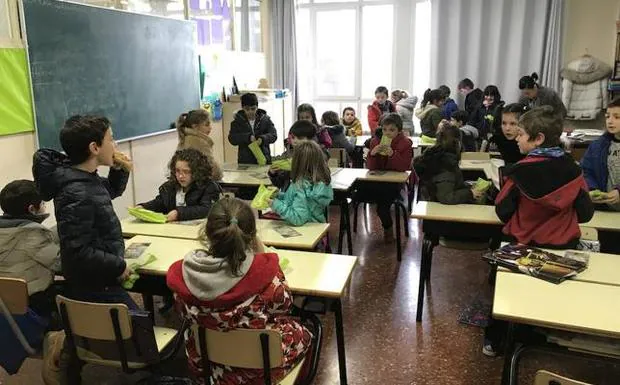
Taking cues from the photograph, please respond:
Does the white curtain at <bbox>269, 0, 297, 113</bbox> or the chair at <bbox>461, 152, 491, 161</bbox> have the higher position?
the white curtain at <bbox>269, 0, 297, 113</bbox>

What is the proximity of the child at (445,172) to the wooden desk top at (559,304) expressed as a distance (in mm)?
1197

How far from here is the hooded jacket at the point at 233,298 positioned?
1704mm

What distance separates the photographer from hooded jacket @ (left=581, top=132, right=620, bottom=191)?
3158 mm

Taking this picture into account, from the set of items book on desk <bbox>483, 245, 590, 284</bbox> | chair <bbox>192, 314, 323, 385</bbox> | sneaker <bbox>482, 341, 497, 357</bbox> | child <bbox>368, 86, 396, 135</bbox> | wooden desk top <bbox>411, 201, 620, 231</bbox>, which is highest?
child <bbox>368, 86, 396, 135</bbox>

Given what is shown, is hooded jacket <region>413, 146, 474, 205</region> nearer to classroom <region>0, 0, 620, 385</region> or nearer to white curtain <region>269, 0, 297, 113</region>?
classroom <region>0, 0, 620, 385</region>

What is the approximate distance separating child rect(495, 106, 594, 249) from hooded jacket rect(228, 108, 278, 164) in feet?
8.86

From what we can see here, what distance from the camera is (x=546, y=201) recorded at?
7.82ft

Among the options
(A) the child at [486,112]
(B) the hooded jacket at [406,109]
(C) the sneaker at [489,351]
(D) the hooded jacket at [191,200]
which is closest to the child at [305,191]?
(D) the hooded jacket at [191,200]

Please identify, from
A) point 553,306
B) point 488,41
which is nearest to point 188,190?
point 553,306

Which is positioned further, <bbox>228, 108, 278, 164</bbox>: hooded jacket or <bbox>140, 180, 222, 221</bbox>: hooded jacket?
<bbox>228, 108, 278, 164</bbox>: hooded jacket

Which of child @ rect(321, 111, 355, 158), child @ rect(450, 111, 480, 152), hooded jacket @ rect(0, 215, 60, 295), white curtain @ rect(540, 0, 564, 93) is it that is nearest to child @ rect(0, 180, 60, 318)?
hooded jacket @ rect(0, 215, 60, 295)

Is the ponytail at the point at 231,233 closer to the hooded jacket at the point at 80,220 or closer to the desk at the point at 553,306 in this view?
the hooded jacket at the point at 80,220

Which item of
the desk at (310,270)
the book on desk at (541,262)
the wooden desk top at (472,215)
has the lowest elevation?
the desk at (310,270)

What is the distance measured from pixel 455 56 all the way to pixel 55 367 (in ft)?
22.9
